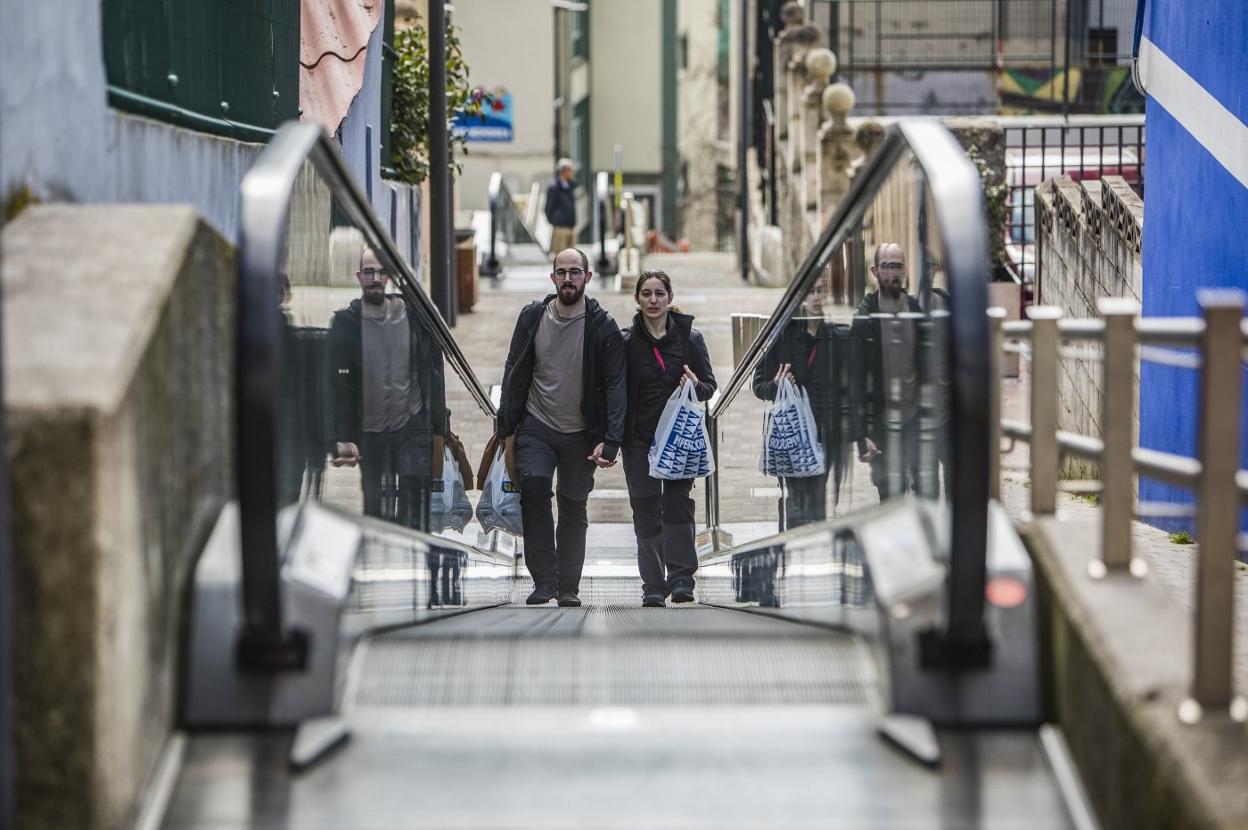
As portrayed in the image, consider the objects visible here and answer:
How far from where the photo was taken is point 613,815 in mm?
3828

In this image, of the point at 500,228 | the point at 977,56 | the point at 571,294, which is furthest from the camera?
the point at 977,56

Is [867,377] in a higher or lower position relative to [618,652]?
higher

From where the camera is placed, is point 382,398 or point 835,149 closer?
point 382,398

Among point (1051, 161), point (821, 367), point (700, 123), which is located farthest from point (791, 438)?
point (700, 123)

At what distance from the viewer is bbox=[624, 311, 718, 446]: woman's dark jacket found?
27.0 feet

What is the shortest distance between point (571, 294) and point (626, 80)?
4709 cm

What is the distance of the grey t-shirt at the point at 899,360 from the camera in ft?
16.6

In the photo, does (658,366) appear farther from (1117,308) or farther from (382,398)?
(1117,308)

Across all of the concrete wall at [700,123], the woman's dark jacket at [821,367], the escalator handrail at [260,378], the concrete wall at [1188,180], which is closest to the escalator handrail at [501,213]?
the concrete wall at [1188,180]

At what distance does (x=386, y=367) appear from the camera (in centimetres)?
648

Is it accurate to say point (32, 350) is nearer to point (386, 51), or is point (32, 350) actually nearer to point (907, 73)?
point (386, 51)

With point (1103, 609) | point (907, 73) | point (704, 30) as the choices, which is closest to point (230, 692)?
point (1103, 609)

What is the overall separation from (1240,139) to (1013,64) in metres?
21.5

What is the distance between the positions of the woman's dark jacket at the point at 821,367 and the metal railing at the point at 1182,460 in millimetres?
1443
